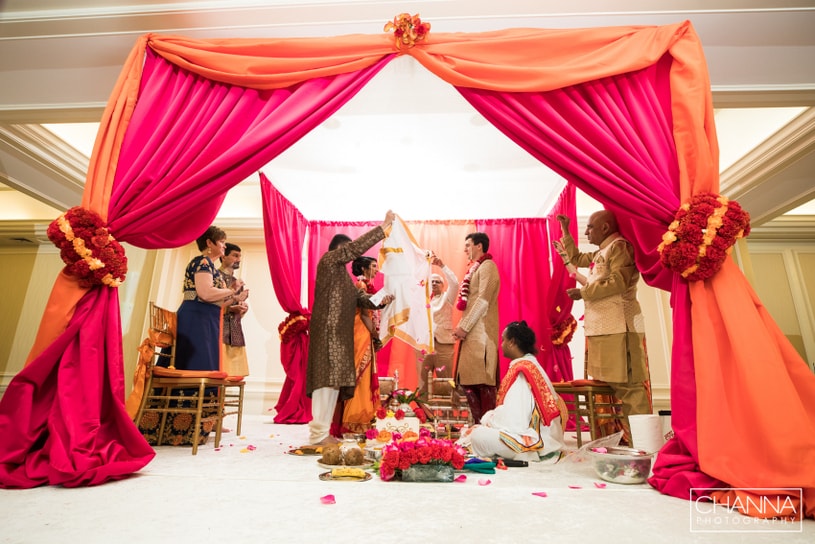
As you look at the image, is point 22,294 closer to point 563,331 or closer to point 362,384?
point 362,384

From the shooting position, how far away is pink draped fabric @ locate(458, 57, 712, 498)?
7.48 ft

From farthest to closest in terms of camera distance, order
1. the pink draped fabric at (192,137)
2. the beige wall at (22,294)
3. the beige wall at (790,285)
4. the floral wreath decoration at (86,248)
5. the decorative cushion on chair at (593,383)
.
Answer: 1. the beige wall at (22,294)
2. the beige wall at (790,285)
3. the decorative cushion on chair at (593,383)
4. the pink draped fabric at (192,137)
5. the floral wreath decoration at (86,248)

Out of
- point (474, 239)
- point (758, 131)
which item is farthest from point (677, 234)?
point (758, 131)

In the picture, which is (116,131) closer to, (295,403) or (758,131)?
(295,403)

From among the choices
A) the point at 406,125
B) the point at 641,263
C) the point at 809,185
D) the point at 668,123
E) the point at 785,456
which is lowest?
the point at 785,456

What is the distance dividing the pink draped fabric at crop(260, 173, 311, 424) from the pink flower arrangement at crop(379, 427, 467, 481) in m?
2.80

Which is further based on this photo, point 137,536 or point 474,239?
point 474,239

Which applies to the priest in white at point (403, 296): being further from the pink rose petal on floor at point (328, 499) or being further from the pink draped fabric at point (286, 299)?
the pink rose petal on floor at point (328, 499)

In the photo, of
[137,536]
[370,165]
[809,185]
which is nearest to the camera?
[137,536]

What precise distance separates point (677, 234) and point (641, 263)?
27.7 inches

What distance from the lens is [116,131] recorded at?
2.52 meters

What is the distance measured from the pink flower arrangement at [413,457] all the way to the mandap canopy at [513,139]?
97cm

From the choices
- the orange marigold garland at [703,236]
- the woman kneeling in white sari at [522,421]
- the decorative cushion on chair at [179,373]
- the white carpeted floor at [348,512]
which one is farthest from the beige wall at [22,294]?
the orange marigold garland at [703,236]

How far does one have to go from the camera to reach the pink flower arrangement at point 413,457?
2072 mm
